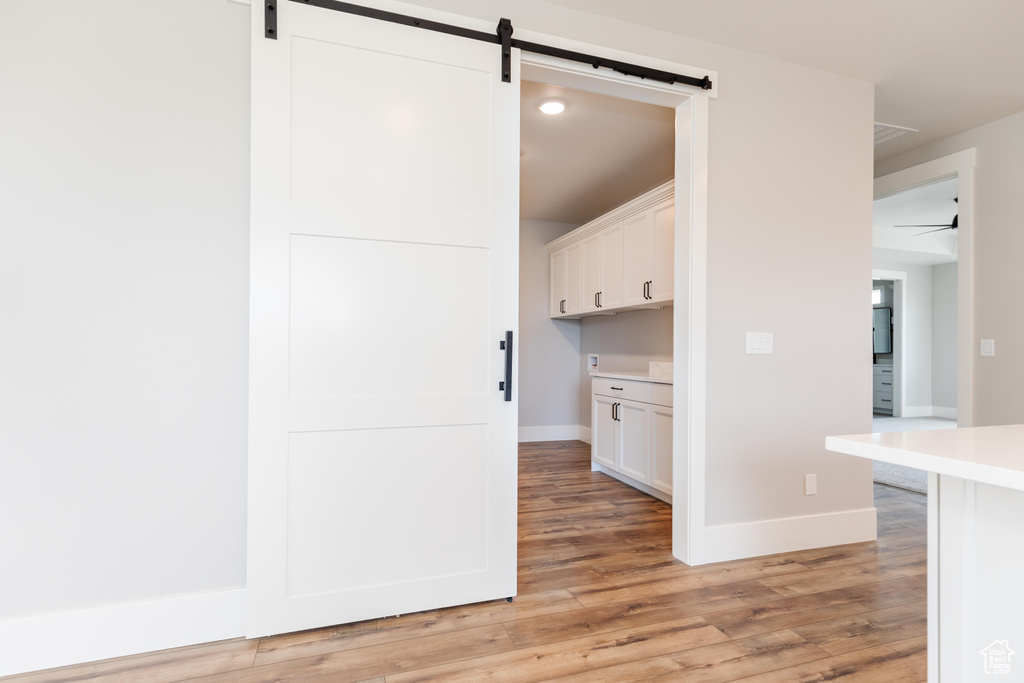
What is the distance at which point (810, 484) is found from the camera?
9.23 feet

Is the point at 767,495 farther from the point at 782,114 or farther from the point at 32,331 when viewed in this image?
the point at 32,331

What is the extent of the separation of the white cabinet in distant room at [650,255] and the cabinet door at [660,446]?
851 millimetres

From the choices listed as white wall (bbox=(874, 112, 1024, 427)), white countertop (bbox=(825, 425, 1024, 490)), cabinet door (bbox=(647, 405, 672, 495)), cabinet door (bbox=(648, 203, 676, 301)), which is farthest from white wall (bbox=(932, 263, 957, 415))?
white countertop (bbox=(825, 425, 1024, 490))

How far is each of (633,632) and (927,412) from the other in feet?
31.6

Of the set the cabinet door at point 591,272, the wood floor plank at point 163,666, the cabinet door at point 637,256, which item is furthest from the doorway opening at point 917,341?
the wood floor plank at point 163,666

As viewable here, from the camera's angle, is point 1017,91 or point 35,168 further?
point 1017,91

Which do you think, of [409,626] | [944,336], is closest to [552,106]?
[409,626]

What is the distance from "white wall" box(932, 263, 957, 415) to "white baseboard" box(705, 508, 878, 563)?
302 inches

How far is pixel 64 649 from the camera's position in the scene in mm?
1717

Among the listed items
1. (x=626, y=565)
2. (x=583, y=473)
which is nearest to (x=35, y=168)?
(x=626, y=565)

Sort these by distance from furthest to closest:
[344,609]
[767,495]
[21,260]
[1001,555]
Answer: [767,495] < [344,609] < [21,260] < [1001,555]

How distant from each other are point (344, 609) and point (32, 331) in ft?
4.73

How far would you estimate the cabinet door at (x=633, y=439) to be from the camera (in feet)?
12.7

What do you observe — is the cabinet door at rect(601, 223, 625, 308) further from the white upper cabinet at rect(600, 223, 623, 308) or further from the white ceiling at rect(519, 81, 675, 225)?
the white ceiling at rect(519, 81, 675, 225)
